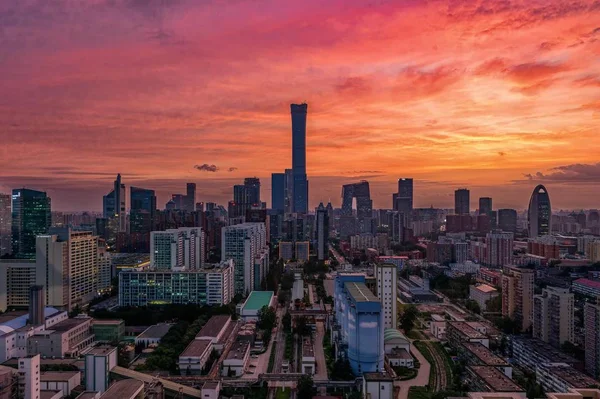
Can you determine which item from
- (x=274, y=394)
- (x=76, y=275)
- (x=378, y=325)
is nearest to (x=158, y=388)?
(x=274, y=394)

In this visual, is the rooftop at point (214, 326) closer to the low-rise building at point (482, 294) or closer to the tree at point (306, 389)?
the tree at point (306, 389)

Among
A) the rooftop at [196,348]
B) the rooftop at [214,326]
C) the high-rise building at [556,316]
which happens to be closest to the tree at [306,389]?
the rooftop at [196,348]

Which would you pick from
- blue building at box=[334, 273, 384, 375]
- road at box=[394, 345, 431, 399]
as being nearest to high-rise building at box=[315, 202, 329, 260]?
road at box=[394, 345, 431, 399]

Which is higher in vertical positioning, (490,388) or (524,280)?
(524,280)

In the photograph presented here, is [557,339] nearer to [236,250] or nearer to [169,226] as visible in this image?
[236,250]

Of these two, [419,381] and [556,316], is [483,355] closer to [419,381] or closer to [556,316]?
[419,381]

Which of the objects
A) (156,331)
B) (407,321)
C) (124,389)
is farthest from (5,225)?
(407,321)
